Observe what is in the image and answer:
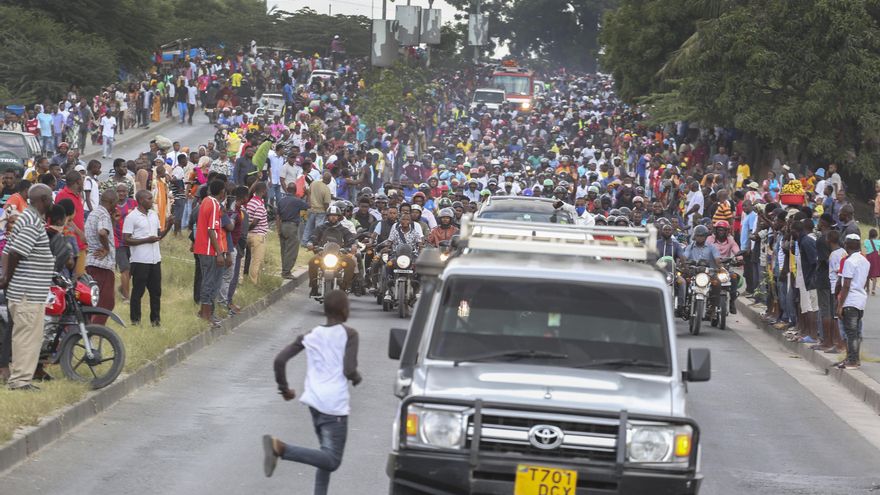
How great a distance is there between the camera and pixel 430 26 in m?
80.6

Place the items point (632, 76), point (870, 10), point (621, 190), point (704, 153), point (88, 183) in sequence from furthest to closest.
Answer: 1. point (632, 76)
2. point (704, 153)
3. point (870, 10)
4. point (621, 190)
5. point (88, 183)

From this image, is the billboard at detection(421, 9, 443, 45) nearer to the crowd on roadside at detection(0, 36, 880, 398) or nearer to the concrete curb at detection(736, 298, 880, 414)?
the crowd on roadside at detection(0, 36, 880, 398)

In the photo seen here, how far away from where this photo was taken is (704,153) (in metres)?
51.4

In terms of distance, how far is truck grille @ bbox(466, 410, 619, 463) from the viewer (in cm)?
912

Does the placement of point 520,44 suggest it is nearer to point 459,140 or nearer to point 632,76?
point 632,76

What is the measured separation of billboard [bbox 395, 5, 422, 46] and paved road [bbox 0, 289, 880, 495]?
57.1m

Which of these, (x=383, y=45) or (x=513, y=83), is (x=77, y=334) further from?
(x=513, y=83)

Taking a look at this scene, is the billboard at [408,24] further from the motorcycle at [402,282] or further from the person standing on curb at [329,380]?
the person standing on curb at [329,380]

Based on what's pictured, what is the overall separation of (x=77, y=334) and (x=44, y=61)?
154 feet

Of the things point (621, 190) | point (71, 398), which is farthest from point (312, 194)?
point (71, 398)

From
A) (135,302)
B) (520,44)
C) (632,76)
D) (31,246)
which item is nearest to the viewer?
(31,246)

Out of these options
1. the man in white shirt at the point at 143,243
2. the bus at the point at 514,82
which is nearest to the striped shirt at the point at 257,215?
the man in white shirt at the point at 143,243

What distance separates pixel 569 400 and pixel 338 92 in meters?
60.9

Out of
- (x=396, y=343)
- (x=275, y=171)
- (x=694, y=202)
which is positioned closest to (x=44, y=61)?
(x=275, y=171)
